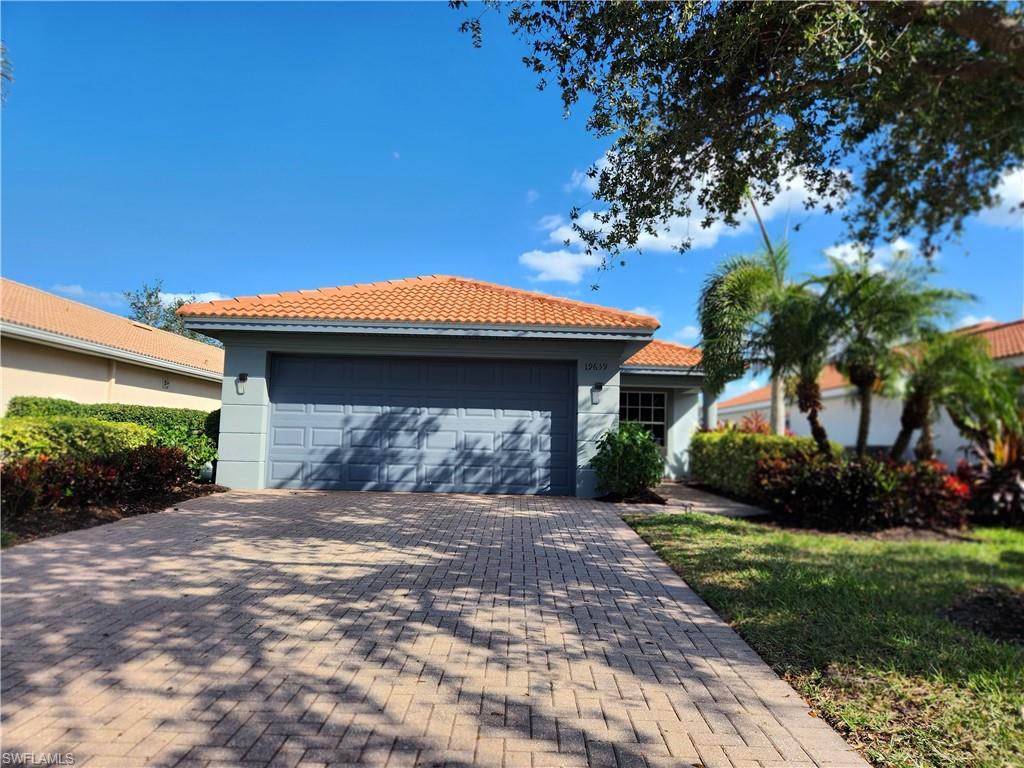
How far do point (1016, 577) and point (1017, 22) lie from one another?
5906 mm

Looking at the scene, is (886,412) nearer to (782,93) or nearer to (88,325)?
(782,93)

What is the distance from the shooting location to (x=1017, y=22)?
5086mm

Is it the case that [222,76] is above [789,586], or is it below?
above

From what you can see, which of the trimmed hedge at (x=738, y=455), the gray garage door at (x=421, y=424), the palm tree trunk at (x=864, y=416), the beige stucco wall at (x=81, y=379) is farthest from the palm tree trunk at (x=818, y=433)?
the beige stucco wall at (x=81, y=379)

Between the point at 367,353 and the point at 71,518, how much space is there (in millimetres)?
5428

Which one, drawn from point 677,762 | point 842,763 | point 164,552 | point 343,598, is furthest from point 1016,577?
point 164,552

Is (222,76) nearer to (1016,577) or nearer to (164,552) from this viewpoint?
(164,552)

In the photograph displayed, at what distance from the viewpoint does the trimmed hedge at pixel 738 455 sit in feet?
36.6

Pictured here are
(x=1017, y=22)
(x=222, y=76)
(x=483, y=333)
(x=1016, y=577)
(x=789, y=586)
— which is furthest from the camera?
(x=483, y=333)

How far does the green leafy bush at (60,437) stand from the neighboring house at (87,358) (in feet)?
20.2

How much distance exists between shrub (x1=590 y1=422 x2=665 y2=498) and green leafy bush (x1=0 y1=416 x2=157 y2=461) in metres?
8.10

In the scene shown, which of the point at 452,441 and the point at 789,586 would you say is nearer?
the point at 789,586

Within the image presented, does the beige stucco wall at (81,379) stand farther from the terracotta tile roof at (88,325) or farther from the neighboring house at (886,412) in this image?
the neighboring house at (886,412)

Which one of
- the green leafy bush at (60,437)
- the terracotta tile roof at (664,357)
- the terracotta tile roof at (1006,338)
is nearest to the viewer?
the green leafy bush at (60,437)
